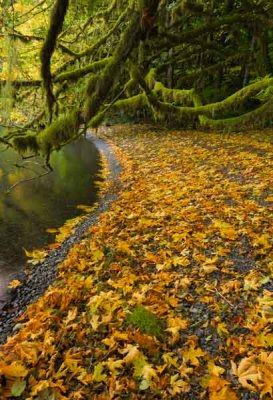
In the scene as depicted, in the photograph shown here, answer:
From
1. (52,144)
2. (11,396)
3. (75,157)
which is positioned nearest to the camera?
(11,396)

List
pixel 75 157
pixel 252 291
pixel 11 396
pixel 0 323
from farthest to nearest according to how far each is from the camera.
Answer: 1. pixel 75 157
2. pixel 0 323
3. pixel 252 291
4. pixel 11 396

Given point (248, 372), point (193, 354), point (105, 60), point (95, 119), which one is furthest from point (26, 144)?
point (248, 372)

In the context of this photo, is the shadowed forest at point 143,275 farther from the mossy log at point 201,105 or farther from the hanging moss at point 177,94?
the hanging moss at point 177,94

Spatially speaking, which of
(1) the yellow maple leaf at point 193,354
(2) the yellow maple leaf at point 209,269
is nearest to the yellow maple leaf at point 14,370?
(1) the yellow maple leaf at point 193,354

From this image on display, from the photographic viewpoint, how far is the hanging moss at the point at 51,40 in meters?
3.55

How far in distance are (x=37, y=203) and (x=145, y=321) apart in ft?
23.1

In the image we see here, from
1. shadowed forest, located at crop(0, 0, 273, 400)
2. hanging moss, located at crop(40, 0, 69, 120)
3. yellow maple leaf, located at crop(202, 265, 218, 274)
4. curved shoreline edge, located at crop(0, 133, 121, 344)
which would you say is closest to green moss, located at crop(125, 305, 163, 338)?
shadowed forest, located at crop(0, 0, 273, 400)

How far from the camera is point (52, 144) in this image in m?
5.70

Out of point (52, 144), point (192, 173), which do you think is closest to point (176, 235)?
point (52, 144)

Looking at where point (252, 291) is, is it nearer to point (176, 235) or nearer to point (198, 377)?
point (198, 377)

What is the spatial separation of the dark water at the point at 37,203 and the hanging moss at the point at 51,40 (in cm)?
123

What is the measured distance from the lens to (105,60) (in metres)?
7.09

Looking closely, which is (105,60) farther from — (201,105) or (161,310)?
(161,310)

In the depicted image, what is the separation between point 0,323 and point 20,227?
3.86 metres
